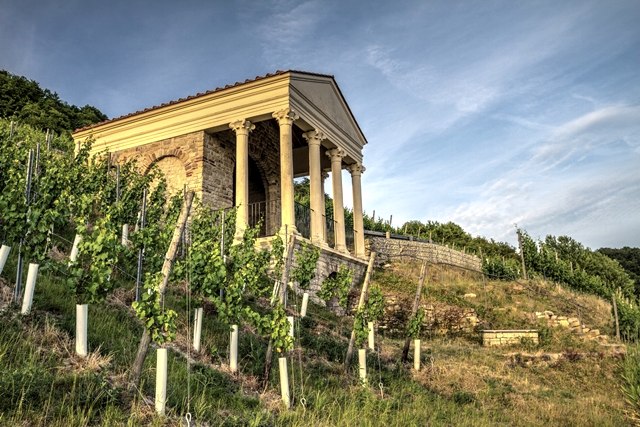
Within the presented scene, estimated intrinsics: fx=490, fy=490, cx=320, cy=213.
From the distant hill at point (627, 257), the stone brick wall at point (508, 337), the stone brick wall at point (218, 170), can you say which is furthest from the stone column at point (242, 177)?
the distant hill at point (627, 257)

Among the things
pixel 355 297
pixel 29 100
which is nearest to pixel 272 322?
pixel 355 297

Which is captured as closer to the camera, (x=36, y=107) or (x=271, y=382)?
(x=271, y=382)

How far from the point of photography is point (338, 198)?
48.6 feet

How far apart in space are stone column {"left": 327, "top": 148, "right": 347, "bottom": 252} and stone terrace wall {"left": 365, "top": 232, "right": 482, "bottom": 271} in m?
3.67

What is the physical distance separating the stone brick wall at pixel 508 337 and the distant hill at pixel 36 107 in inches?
784

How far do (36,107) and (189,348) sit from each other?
22.6 metres

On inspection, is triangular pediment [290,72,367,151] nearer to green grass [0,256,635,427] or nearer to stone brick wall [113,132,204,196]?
stone brick wall [113,132,204,196]

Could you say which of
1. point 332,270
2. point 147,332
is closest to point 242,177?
point 332,270

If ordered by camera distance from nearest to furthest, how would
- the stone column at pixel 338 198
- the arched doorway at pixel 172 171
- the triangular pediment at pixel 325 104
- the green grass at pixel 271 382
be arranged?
the green grass at pixel 271 382 → the triangular pediment at pixel 325 104 → the arched doorway at pixel 172 171 → the stone column at pixel 338 198

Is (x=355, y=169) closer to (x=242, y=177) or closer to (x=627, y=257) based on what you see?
(x=242, y=177)

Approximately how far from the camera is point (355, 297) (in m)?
14.3

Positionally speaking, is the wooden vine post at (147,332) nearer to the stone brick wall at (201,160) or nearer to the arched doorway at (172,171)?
the stone brick wall at (201,160)

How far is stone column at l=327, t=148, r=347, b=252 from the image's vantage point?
14.4 metres

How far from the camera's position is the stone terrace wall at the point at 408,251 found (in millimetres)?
18594
